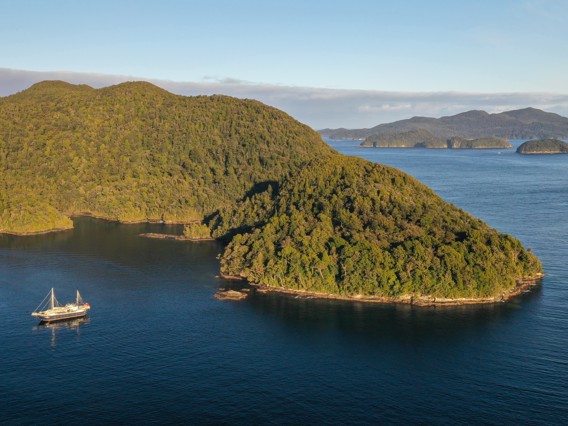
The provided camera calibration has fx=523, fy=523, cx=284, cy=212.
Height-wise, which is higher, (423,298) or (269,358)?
(423,298)

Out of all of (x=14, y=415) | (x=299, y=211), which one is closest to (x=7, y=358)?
(x=14, y=415)

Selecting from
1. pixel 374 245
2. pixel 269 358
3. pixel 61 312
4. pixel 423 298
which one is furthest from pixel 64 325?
pixel 423 298

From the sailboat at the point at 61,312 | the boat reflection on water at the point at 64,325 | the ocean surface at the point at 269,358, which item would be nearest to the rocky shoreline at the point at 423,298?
the ocean surface at the point at 269,358

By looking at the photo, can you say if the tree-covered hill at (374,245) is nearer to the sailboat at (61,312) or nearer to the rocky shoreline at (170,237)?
the rocky shoreline at (170,237)

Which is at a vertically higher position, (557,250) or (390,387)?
(557,250)

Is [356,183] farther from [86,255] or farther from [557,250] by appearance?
[86,255]

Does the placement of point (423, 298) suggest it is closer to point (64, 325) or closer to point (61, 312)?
point (64, 325)

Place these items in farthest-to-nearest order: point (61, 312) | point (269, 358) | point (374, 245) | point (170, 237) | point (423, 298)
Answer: point (170, 237)
point (374, 245)
point (423, 298)
point (61, 312)
point (269, 358)

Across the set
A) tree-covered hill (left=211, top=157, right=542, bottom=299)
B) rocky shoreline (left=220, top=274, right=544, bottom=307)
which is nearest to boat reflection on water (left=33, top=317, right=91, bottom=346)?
rocky shoreline (left=220, top=274, right=544, bottom=307)
